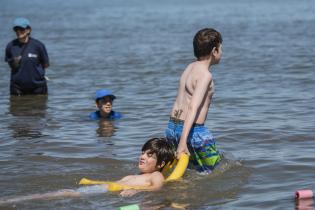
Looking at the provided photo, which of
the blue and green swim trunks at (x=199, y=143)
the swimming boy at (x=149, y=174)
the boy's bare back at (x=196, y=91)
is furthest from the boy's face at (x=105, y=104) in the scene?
the boy's bare back at (x=196, y=91)

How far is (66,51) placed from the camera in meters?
21.9

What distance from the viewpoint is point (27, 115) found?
11.2 meters

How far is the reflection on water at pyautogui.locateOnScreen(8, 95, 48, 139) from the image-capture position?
9844mm

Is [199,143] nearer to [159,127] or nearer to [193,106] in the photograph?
[193,106]

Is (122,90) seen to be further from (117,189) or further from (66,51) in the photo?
(66,51)

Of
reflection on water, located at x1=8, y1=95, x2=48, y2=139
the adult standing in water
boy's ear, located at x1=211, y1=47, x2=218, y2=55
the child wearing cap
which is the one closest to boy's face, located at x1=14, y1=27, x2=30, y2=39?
the adult standing in water

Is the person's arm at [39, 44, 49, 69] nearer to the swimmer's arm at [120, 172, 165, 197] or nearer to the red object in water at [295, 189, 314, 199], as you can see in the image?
the swimmer's arm at [120, 172, 165, 197]

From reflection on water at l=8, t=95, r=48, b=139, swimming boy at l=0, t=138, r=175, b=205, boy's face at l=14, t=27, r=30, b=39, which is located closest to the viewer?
swimming boy at l=0, t=138, r=175, b=205

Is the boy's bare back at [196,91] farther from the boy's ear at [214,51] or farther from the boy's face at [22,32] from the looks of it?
the boy's face at [22,32]

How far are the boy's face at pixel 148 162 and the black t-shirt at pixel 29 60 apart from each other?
5730mm

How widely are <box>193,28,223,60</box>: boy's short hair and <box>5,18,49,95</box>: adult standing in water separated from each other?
581cm

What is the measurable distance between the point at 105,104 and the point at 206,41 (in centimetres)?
427

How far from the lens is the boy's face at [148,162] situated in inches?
255

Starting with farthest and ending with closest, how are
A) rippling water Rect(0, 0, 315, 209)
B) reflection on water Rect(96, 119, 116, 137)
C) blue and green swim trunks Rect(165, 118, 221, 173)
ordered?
reflection on water Rect(96, 119, 116, 137) < rippling water Rect(0, 0, 315, 209) < blue and green swim trunks Rect(165, 118, 221, 173)
